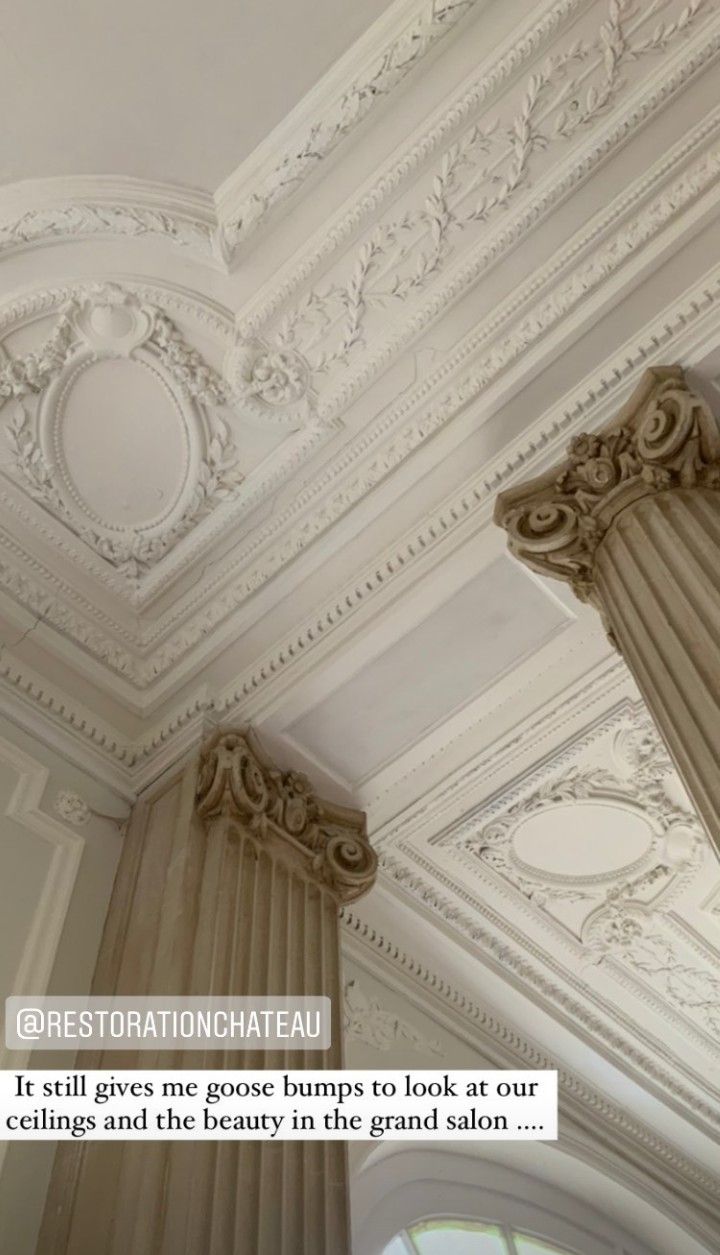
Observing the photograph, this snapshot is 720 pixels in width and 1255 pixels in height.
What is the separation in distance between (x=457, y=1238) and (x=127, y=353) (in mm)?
4507

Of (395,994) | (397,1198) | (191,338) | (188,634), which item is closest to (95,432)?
(191,338)

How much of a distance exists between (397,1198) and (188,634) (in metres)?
2.83

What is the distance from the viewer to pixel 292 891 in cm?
402

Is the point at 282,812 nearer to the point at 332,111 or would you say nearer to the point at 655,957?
the point at 655,957

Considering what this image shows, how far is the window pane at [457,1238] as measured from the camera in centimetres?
494

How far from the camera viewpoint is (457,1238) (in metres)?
5.12

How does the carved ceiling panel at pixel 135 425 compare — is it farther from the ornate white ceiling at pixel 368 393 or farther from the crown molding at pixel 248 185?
the crown molding at pixel 248 185

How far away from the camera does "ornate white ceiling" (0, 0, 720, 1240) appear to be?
404 centimetres

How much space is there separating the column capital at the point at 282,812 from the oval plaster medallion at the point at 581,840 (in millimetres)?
1032

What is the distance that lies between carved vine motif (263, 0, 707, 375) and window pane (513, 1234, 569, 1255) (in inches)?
179

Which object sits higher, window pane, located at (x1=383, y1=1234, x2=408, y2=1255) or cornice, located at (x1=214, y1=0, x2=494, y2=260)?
cornice, located at (x1=214, y1=0, x2=494, y2=260)

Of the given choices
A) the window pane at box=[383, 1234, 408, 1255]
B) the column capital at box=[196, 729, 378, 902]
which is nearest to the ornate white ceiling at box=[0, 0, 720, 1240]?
the column capital at box=[196, 729, 378, 902]

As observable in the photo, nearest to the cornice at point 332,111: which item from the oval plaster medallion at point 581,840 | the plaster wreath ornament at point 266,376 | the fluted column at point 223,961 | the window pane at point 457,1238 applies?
the plaster wreath ornament at point 266,376
